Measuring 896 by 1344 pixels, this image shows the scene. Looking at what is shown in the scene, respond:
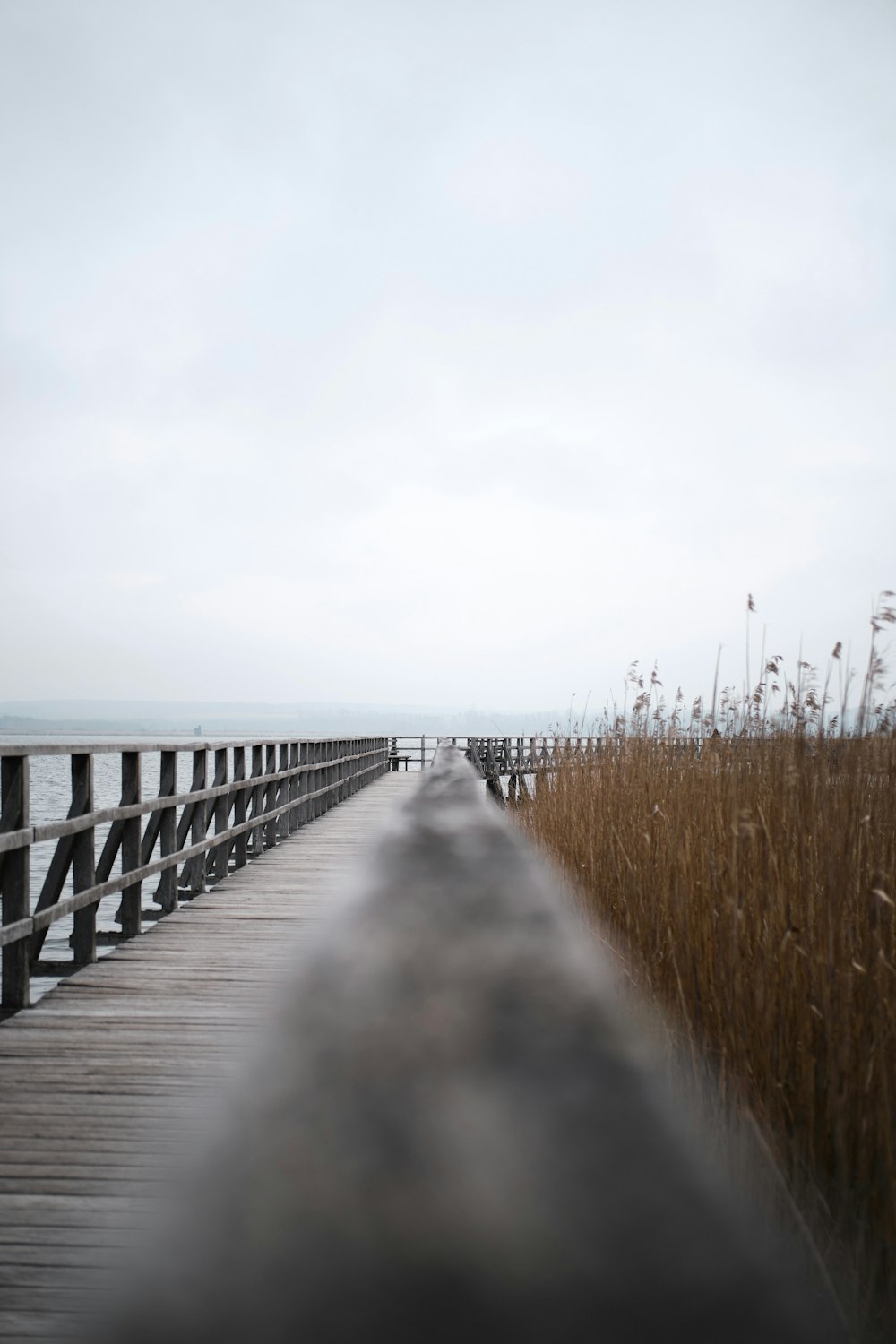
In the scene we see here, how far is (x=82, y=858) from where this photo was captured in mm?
4145

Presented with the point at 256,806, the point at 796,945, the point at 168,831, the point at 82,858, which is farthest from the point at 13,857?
the point at 256,806

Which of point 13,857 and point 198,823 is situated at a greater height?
point 13,857

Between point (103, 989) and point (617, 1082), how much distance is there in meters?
3.73

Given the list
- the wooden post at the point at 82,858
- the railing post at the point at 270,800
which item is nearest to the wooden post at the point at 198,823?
the wooden post at the point at 82,858

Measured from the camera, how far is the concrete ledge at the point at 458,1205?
1.72 ft

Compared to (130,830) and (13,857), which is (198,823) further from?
(13,857)

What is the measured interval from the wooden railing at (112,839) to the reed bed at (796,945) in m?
2.21

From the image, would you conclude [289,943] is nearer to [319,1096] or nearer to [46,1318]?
[46,1318]

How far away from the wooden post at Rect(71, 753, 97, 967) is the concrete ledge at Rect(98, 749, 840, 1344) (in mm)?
3484

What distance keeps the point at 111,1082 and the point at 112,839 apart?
2.20 metres

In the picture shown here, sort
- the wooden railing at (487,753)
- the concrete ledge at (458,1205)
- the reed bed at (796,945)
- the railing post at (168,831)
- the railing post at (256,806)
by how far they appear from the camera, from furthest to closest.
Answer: the wooden railing at (487,753)
the railing post at (256,806)
the railing post at (168,831)
the reed bed at (796,945)
the concrete ledge at (458,1205)

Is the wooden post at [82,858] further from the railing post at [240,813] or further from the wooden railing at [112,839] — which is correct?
the railing post at [240,813]

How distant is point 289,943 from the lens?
489cm

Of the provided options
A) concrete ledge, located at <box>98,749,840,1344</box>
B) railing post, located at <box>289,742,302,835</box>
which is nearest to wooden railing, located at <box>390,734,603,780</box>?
railing post, located at <box>289,742,302,835</box>
